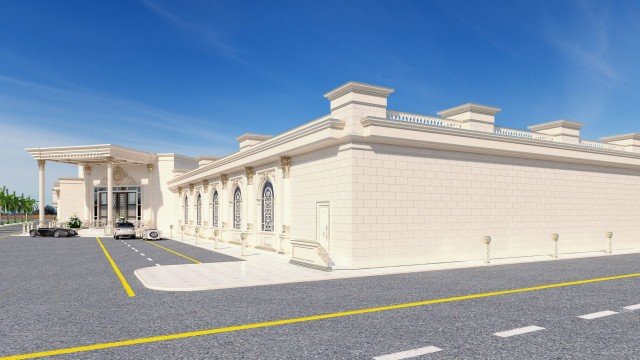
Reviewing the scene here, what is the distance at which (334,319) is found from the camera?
7676 mm

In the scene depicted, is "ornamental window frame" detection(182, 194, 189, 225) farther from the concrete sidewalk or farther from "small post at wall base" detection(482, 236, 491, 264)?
"small post at wall base" detection(482, 236, 491, 264)

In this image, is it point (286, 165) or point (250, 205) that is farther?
point (250, 205)

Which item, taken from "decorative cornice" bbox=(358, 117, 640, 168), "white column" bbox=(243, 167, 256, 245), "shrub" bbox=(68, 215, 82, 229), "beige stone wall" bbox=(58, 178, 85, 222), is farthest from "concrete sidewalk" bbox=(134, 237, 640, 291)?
"beige stone wall" bbox=(58, 178, 85, 222)

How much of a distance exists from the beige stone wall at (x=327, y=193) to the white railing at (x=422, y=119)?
2252 millimetres

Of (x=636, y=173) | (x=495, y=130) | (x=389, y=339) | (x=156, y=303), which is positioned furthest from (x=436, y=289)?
(x=636, y=173)

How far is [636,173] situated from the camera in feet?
74.3

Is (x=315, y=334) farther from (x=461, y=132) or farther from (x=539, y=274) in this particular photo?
(x=461, y=132)

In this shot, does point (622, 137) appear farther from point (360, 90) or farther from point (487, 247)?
point (360, 90)

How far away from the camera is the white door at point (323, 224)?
52.0 feet

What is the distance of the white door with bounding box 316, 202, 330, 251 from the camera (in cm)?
1585

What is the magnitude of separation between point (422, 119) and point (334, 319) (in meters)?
10.1

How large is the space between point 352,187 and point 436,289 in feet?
15.5

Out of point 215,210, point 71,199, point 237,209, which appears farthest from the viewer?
point 71,199

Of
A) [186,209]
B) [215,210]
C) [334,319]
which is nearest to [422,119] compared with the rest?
[334,319]
